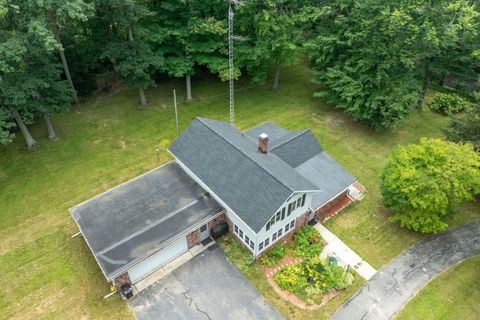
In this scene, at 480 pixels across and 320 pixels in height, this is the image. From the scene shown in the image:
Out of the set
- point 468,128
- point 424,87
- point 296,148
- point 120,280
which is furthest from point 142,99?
point 424,87

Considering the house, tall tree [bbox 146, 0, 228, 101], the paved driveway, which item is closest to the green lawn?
the paved driveway

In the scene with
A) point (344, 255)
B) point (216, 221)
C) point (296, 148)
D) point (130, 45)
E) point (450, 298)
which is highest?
point (130, 45)

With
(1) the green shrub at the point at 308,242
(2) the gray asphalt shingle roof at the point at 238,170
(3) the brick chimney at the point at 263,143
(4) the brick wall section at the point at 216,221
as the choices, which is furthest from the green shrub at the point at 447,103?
(4) the brick wall section at the point at 216,221

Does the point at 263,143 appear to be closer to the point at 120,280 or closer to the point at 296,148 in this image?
the point at 296,148

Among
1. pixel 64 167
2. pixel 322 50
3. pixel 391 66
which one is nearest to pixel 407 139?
pixel 391 66

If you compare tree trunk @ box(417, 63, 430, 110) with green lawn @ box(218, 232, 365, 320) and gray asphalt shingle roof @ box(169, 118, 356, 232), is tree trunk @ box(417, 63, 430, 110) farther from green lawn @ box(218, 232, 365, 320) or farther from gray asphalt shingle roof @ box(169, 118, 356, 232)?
green lawn @ box(218, 232, 365, 320)

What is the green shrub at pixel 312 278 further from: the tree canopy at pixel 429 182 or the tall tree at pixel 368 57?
the tall tree at pixel 368 57
